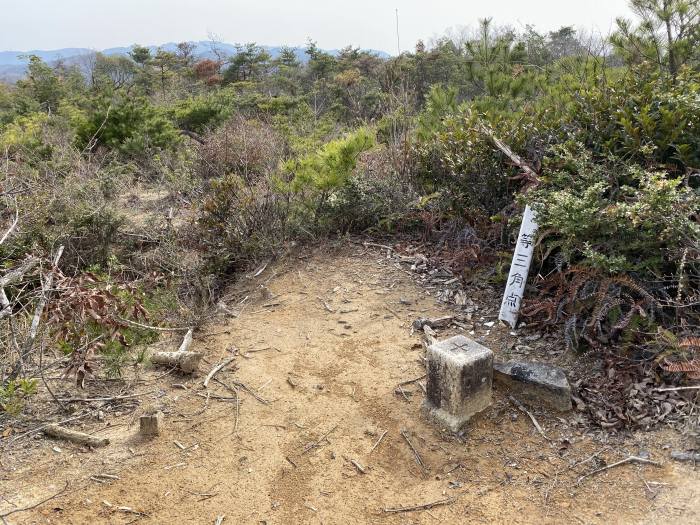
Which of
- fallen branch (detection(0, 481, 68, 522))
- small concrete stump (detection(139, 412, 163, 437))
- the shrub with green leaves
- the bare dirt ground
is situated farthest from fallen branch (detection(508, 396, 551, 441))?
the shrub with green leaves

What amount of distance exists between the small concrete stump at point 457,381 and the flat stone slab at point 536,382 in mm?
189

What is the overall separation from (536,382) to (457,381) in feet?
1.63

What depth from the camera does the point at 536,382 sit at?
9.49 ft

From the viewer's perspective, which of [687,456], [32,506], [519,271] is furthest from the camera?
[519,271]

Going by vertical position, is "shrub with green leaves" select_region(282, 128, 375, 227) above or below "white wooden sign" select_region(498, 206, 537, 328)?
above

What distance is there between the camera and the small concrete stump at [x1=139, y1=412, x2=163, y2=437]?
2783 millimetres

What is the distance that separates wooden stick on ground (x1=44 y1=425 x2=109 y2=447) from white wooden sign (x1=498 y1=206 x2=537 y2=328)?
258cm

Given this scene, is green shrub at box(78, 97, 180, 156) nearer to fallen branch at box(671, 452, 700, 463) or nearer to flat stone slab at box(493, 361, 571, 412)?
flat stone slab at box(493, 361, 571, 412)

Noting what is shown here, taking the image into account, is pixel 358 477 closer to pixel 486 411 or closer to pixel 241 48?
pixel 486 411

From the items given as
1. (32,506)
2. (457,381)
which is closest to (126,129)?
(32,506)

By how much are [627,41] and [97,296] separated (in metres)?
5.00

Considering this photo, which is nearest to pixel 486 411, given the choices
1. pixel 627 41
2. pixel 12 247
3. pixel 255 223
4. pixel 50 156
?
pixel 255 223

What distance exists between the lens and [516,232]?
4.04m

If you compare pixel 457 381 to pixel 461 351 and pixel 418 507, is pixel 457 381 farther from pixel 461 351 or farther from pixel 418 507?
pixel 418 507
